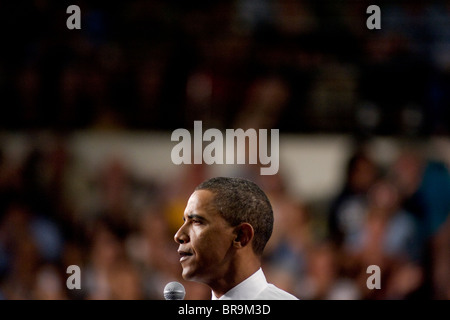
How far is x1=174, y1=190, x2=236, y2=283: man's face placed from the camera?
2.57 meters

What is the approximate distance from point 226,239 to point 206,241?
64mm

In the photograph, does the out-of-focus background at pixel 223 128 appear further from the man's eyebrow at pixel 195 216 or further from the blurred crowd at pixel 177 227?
the man's eyebrow at pixel 195 216

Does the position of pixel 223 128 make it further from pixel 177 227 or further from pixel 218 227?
pixel 218 227

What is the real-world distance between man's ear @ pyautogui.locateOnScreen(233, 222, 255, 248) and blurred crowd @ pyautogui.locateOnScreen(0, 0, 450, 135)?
316 centimetres

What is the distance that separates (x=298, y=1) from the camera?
665 centimetres

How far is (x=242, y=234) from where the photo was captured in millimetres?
2590

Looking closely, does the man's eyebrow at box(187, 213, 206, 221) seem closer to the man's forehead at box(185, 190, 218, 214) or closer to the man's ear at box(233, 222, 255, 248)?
the man's forehead at box(185, 190, 218, 214)

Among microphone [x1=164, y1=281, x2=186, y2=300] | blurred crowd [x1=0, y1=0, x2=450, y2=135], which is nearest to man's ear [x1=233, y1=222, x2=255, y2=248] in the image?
microphone [x1=164, y1=281, x2=186, y2=300]

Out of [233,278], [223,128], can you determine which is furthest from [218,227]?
[223,128]

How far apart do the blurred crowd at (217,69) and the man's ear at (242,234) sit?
3.16 m

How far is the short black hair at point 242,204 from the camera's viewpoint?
257cm

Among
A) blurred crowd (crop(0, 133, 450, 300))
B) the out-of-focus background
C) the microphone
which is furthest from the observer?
the out-of-focus background
